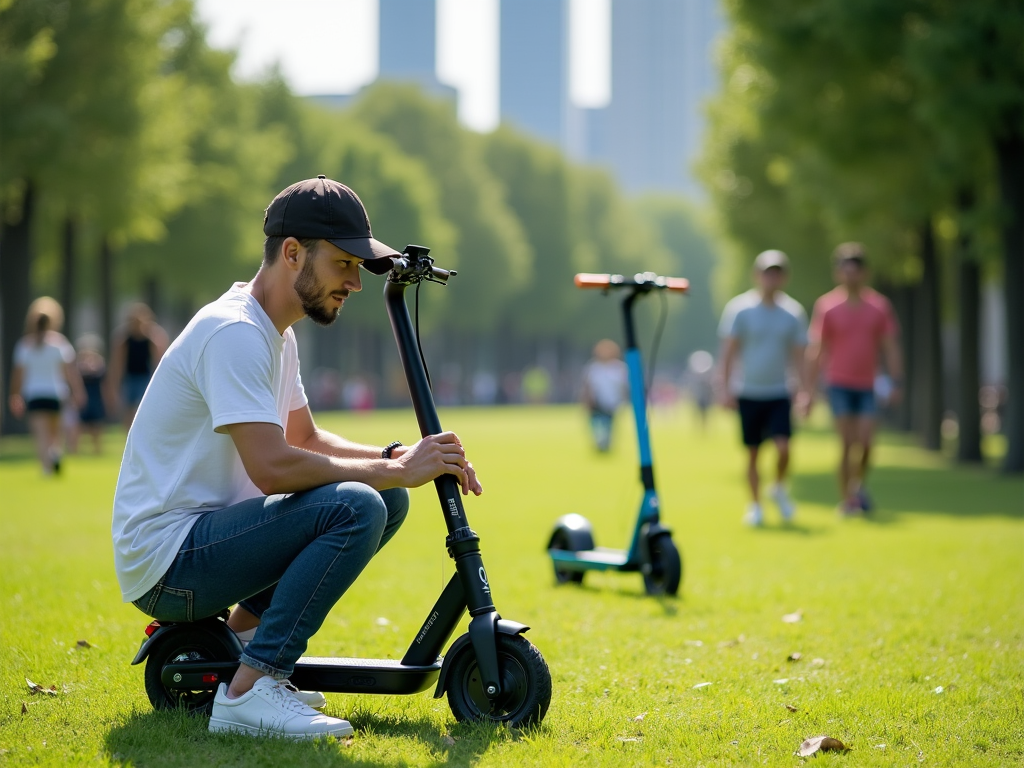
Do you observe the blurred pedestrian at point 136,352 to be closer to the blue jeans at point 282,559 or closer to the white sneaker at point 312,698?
the white sneaker at point 312,698

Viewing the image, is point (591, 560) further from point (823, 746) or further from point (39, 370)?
point (39, 370)

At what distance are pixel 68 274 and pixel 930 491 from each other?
66.4 ft

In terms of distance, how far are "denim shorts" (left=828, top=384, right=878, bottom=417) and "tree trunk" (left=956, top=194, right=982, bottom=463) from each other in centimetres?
849

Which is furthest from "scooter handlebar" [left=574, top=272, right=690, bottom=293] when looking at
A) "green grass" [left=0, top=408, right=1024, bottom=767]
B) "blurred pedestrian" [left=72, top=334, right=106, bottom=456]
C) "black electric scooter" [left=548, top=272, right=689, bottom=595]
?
"blurred pedestrian" [left=72, top=334, right=106, bottom=456]

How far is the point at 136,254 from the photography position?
33188 mm

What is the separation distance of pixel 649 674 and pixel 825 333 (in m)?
7.51

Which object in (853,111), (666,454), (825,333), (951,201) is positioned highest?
(853,111)

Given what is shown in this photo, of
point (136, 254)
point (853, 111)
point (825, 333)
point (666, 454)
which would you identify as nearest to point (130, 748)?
point (825, 333)

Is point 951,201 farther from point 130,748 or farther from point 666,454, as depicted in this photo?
point 130,748

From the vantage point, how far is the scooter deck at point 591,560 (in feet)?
23.9

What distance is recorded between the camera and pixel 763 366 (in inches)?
437

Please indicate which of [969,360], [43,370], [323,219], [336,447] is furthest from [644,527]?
[969,360]

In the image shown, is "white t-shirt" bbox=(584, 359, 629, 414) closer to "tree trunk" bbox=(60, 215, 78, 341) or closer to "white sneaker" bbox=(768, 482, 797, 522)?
"white sneaker" bbox=(768, 482, 797, 522)

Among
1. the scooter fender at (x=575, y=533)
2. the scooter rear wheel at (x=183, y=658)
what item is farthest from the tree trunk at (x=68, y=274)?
the scooter rear wheel at (x=183, y=658)
